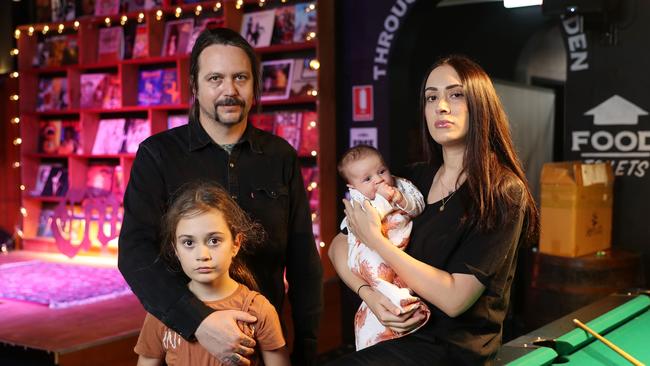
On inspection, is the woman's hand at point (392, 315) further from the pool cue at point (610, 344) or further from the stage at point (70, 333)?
the stage at point (70, 333)

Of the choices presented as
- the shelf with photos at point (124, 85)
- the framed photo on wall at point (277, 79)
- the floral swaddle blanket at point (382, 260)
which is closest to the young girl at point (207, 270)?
the floral swaddle blanket at point (382, 260)

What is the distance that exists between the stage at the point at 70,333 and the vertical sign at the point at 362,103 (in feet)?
7.17

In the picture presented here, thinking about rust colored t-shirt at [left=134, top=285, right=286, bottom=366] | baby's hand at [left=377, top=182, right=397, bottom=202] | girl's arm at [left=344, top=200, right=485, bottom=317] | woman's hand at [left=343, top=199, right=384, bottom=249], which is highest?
baby's hand at [left=377, top=182, right=397, bottom=202]

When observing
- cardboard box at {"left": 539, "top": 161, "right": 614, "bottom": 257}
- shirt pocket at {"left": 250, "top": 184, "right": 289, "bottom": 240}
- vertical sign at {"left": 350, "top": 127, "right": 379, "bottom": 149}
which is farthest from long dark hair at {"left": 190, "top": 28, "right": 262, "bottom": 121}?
vertical sign at {"left": 350, "top": 127, "right": 379, "bottom": 149}

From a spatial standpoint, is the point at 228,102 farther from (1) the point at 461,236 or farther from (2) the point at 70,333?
(2) the point at 70,333

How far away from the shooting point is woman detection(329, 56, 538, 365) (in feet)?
7.29

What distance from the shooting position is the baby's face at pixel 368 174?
252 centimetres

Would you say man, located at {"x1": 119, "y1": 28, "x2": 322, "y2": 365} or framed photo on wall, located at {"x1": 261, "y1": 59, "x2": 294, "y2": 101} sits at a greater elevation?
framed photo on wall, located at {"x1": 261, "y1": 59, "x2": 294, "y2": 101}

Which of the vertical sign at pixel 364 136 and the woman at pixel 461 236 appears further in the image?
the vertical sign at pixel 364 136

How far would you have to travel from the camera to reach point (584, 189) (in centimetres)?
487

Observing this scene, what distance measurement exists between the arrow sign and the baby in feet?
10.2

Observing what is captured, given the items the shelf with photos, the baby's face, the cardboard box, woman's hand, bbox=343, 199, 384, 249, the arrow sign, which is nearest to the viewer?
woman's hand, bbox=343, 199, 384, 249

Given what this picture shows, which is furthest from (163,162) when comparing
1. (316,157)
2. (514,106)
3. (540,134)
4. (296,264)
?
(540,134)

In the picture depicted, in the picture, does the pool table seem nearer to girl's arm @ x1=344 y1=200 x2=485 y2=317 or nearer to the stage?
girl's arm @ x1=344 y1=200 x2=485 y2=317
